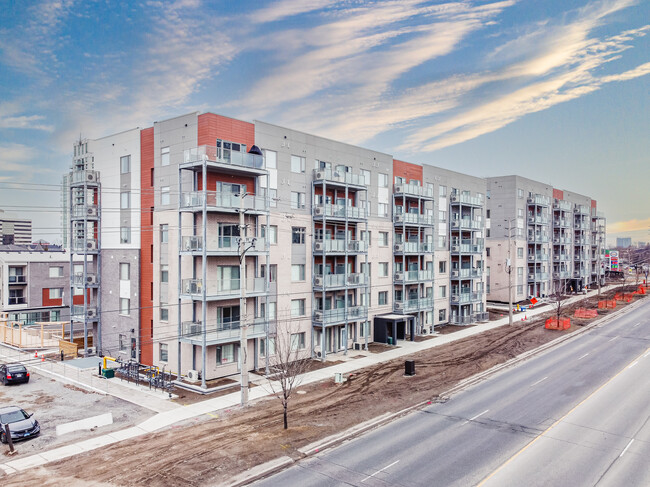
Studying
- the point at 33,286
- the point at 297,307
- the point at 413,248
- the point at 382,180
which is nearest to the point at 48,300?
the point at 33,286

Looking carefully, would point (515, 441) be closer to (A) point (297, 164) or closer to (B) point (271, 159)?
(B) point (271, 159)

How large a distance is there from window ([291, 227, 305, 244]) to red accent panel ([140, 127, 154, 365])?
1113 centimetres

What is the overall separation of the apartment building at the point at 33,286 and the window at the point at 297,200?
35.1 metres

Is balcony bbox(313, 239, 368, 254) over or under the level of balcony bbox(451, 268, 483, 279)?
over

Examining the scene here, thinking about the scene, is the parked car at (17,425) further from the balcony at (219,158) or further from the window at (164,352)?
the balcony at (219,158)

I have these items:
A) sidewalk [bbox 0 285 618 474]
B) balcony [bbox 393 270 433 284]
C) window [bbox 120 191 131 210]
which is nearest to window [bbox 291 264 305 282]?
sidewalk [bbox 0 285 618 474]

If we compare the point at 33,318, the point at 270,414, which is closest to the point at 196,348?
the point at 270,414

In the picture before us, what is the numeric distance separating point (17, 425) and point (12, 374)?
11401mm

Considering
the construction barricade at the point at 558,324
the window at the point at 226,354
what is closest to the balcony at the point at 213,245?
the window at the point at 226,354

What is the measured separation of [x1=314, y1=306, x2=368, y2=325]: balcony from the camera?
127ft

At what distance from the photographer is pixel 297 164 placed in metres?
38.1

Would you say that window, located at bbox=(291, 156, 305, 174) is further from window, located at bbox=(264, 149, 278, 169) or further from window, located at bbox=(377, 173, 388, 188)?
window, located at bbox=(377, 173, 388, 188)

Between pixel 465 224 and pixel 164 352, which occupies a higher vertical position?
pixel 465 224

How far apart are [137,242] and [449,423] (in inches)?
1058
